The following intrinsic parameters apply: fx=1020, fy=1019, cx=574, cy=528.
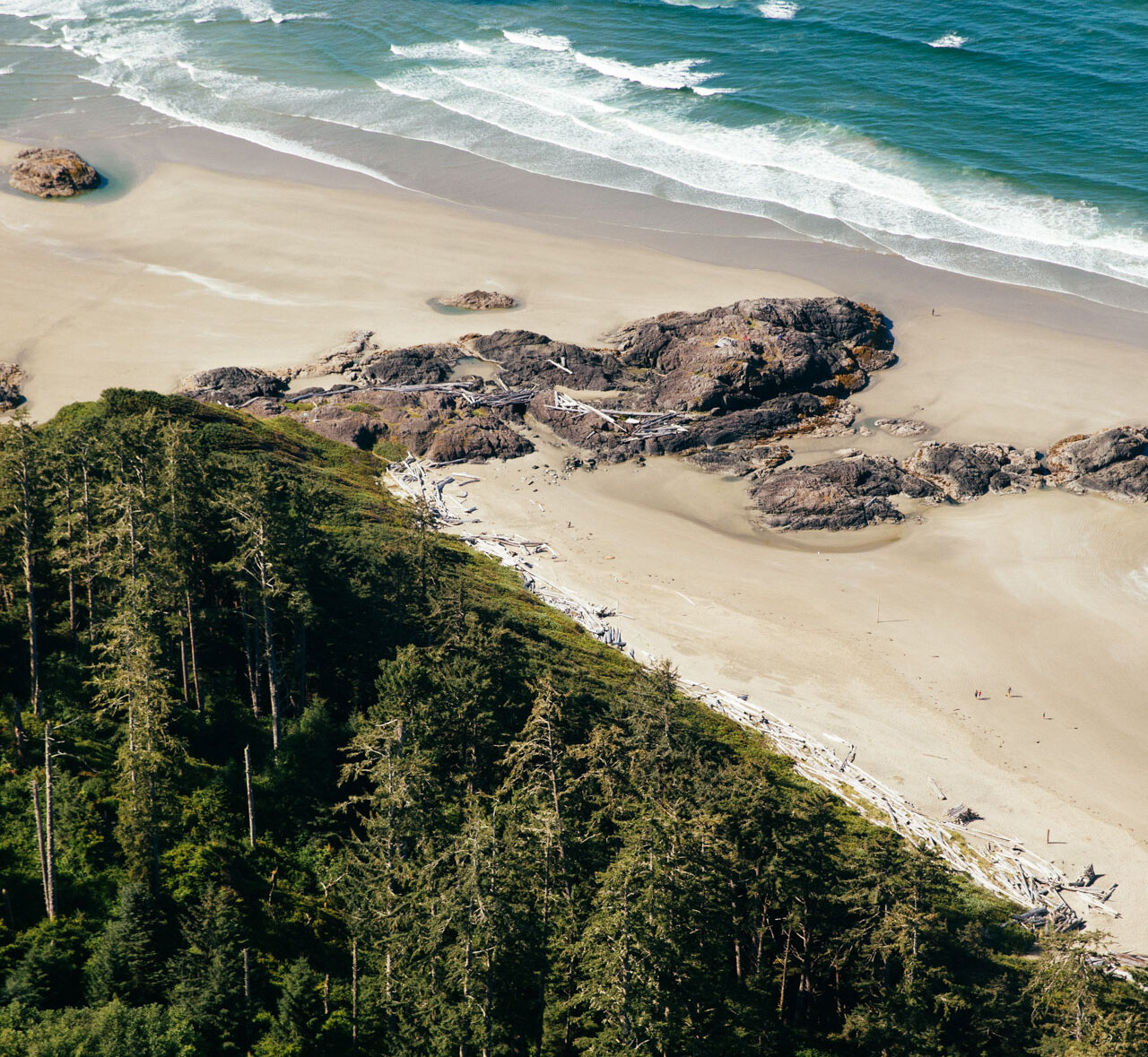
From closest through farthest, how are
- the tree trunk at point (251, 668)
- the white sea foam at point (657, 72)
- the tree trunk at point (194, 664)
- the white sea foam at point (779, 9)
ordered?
the tree trunk at point (194, 664) < the tree trunk at point (251, 668) < the white sea foam at point (657, 72) < the white sea foam at point (779, 9)

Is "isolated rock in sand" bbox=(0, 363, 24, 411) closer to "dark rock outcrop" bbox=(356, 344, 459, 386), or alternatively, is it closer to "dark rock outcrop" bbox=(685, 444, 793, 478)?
"dark rock outcrop" bbox=(356, 344, 459, 386)

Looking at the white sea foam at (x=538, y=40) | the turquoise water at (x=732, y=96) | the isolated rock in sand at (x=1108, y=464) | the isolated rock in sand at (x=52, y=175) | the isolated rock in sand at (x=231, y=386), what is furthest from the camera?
the white sea foam at (x=538, y=40)

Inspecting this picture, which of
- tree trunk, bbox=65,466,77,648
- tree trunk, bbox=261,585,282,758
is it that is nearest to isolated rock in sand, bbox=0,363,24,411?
tree trunk, bbox=65,466,77,648

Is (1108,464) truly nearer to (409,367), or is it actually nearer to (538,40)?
(409,367)

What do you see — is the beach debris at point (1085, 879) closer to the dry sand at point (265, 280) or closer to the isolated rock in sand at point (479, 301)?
the dry sand at point (265, 280)

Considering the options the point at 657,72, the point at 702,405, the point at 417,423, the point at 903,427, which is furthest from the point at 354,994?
the point at 657,72

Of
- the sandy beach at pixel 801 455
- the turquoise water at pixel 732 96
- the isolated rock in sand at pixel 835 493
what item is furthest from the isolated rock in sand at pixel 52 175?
the isolated rock in sand at pixel 835 493

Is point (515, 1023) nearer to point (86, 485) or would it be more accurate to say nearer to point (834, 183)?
point (86, 485)
